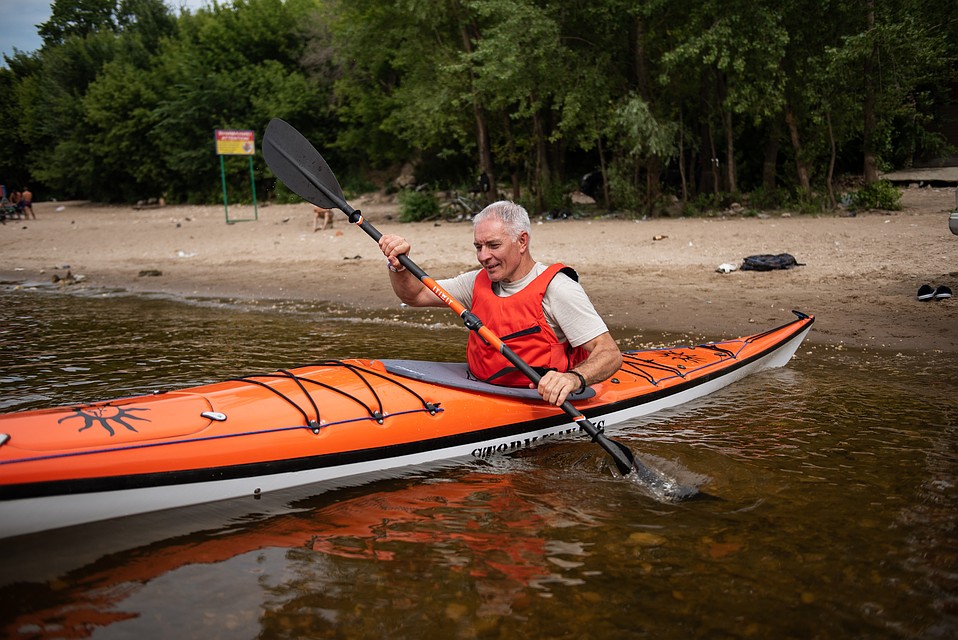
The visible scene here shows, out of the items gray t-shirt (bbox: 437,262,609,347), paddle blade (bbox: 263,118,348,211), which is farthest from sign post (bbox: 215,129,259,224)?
gray t-shirt (bbox: 437,262,609,347)

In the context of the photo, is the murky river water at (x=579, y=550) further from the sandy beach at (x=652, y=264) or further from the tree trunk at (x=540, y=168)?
the tree trunk at (x=540, y=168)

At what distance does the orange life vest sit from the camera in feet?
12.5

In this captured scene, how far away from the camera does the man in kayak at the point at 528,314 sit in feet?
12.2

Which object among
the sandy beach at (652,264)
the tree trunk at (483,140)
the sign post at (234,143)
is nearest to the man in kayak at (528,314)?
the sandy beach at (652,264)

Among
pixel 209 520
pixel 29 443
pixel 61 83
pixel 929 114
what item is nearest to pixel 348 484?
pixel 209 520

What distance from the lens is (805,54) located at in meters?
12.2

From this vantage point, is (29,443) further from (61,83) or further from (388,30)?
(61,83)

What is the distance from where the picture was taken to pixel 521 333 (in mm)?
3854

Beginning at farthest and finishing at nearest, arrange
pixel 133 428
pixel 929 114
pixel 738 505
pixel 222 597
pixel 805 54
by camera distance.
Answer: pixel 929 114 → pixel 805 54 → pixel 738 505 → pixel 133 428 → pixel 222 597

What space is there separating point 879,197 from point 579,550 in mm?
10852

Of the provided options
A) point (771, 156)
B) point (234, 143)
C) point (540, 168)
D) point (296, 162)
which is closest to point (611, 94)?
point (540, 168)

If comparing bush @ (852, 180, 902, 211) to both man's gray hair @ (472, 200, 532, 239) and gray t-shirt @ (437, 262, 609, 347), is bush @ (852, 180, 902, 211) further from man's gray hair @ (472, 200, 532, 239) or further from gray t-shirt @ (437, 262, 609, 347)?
man's gray hair @ (472, 200, 532, 239)

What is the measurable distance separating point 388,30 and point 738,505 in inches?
590

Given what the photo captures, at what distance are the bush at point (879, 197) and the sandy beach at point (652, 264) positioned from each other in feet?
1.07
